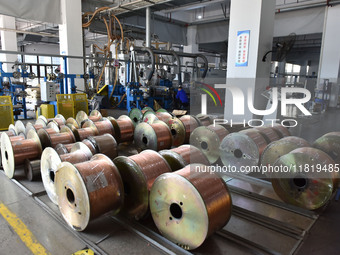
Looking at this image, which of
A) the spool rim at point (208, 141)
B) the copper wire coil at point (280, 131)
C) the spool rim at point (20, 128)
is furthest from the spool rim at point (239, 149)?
the spool rim at point (20, 128)

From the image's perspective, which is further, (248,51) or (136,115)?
(136,115)

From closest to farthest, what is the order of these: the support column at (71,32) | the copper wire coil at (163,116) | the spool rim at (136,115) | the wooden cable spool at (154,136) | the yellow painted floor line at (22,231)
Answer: the yellow painted floor line at (22,231)
the wooden cable spool at (154,136)
the copper wire coil at (163,116)
the spool rim at (136,115)
the support column at (71,32)

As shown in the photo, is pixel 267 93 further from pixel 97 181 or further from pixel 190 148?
pixel 97 181

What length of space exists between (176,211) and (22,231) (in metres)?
1.79

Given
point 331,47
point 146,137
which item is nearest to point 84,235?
point 146,137

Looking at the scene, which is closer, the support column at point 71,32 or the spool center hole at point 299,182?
the spool center hole at point 299,182

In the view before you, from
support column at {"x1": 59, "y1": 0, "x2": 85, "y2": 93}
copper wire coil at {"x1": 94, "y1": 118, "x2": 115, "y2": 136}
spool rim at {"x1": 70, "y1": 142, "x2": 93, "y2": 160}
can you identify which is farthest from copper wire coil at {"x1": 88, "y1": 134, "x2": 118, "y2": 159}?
support column at {"x1": 59, "y1": 0, "x2": 85, "y2": 93}

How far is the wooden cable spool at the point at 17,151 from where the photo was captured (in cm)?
415

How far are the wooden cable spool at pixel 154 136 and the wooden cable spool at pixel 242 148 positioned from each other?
1248 mm

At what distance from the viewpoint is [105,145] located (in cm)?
445

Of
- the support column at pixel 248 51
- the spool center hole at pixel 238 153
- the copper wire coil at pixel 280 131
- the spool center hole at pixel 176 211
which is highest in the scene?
the support column at pixel 248 51

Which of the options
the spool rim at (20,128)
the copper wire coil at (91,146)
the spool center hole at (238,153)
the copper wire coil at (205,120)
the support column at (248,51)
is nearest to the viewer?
the copper wire coil at (91,146)

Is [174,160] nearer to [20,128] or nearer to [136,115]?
[20,128]

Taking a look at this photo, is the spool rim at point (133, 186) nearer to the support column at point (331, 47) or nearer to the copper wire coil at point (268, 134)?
the copper wire coil at point (268, 134)
